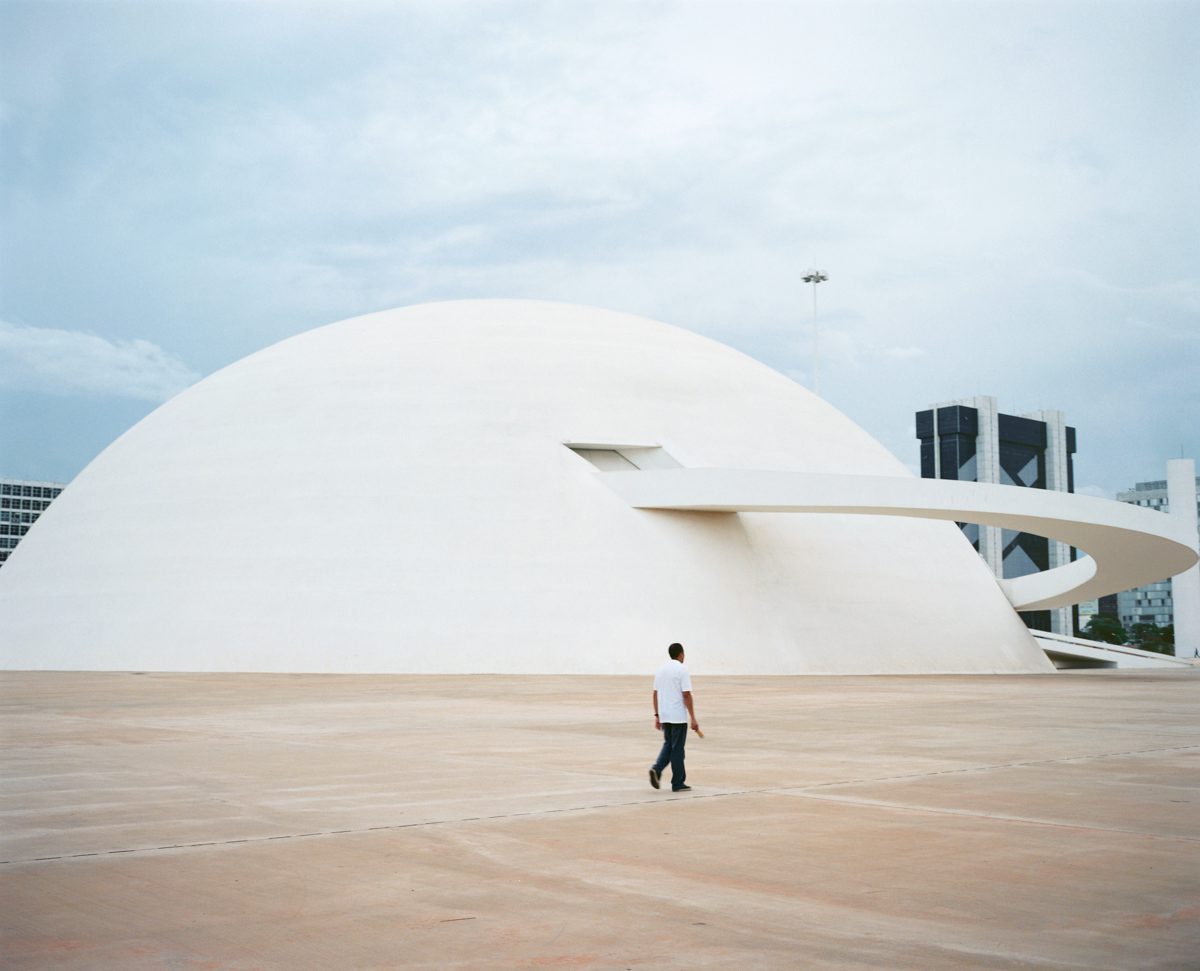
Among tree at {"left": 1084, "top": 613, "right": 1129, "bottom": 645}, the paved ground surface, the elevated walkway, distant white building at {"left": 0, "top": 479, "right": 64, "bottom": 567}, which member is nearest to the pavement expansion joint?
the paved ground surface

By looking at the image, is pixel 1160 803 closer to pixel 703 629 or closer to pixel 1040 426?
pixel 703 629

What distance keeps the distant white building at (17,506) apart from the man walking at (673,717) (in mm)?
152589

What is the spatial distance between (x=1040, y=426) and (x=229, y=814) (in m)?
179

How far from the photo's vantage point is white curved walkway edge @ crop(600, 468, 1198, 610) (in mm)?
31531

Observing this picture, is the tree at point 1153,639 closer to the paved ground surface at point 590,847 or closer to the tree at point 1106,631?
the tree at point 1106,631

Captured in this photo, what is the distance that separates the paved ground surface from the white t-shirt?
2.20 feet

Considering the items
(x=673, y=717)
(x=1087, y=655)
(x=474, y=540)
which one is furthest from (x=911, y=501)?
(x=1087, y=655)

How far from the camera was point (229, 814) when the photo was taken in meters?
9.29

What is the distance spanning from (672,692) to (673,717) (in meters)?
0.23

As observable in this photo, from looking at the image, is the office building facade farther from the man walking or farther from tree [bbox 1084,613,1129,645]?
the man walking

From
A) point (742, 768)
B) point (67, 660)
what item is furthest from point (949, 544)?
point (742, 768)

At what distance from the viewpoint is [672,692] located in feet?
35.8

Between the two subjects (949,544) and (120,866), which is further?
(949,544)

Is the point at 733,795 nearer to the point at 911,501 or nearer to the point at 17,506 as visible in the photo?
the point at 911,501
